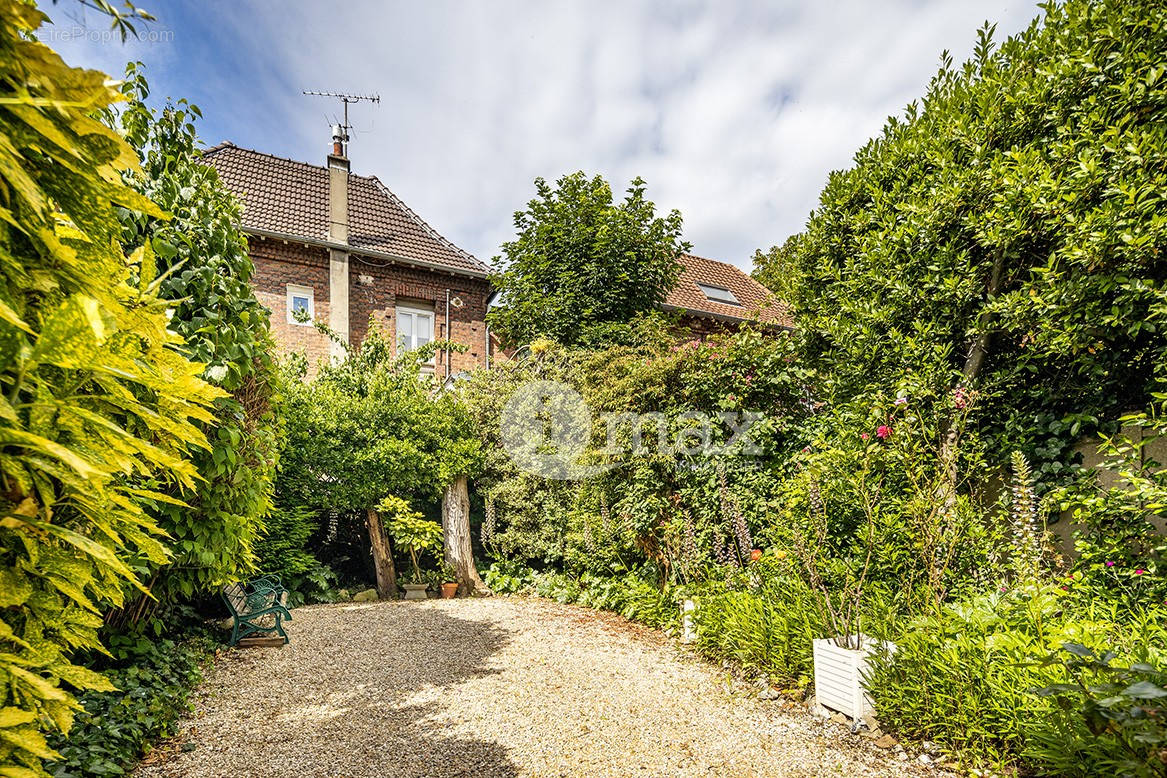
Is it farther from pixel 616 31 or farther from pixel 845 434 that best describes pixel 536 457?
pixel 616 31

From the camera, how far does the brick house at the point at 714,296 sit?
47.3ft

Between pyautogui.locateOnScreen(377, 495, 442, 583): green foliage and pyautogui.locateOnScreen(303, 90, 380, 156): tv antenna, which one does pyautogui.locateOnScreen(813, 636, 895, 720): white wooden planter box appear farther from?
pyautogui.locateOnScreen(303, 90, 380, 156): tv antenna

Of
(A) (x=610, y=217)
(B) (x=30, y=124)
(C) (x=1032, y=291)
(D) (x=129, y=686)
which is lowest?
(D) (x=129, y=686)

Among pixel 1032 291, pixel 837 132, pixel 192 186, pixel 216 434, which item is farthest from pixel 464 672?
pixel 837 132

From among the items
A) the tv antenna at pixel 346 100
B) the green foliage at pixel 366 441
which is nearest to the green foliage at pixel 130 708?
the green foliage at pixel 366 441

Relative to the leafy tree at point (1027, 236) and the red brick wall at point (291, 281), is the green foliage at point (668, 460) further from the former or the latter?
the red brick wall at point (291, 281)

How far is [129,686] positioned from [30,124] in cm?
389

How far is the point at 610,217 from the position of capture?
30.7 feet

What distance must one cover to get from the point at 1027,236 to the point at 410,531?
26.3 ft

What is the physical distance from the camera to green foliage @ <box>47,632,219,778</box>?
2639 millimetres

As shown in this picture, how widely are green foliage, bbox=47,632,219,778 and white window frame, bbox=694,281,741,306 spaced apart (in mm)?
14509

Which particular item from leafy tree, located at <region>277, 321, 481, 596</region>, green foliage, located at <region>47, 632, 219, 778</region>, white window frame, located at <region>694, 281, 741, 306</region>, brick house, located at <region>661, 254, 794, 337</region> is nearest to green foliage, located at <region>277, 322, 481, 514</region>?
leafy tree, located at <region>277, 321, 481, 596</region>

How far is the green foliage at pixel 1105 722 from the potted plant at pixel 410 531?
24.3 feet

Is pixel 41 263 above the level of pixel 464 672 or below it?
above
